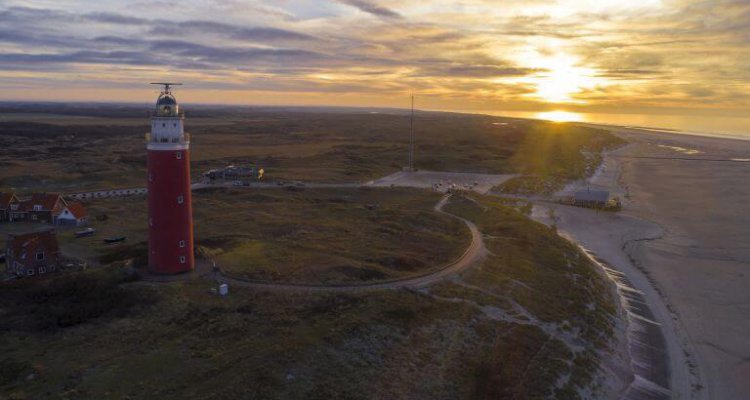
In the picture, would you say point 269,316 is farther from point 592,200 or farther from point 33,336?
point 592,200

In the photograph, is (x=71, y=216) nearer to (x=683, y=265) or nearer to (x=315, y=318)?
(x=315, y=318)

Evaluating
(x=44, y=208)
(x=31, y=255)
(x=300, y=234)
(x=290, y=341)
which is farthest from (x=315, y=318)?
(x=44, y=208)

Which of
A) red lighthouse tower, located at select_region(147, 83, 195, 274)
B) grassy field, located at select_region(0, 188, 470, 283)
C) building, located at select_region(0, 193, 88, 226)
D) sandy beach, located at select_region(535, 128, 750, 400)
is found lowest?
sandy beach, located at select_region(535, 128, 750, 400)

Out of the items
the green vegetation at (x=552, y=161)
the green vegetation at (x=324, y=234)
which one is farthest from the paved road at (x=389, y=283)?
the green vegetation at (x=552, y=161)

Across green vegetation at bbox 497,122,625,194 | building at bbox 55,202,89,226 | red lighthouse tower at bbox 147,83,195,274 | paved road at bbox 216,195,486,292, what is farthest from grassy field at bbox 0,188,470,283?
green vegetation at bbox 497,122,625,194

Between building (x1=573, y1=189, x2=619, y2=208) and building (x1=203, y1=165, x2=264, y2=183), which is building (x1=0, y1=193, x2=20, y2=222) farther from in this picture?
building (x1=573, y1=189, x2=619, y2=208)
